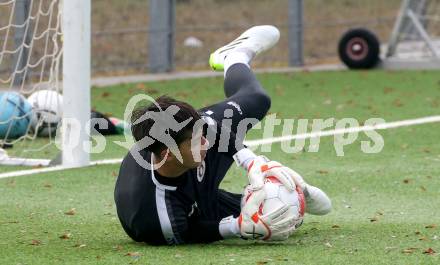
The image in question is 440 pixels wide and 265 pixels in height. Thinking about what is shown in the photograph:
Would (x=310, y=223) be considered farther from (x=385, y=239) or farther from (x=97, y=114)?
(x=97, y=114)

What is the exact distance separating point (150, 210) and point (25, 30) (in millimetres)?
4984

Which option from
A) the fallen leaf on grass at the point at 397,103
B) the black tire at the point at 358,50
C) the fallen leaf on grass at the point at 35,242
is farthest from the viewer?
the black tire at the point at 358,50

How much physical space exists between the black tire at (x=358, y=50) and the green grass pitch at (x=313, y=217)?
2793 millimetres

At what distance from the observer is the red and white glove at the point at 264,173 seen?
5.14 m

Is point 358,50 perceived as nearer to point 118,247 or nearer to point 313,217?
point 313,217

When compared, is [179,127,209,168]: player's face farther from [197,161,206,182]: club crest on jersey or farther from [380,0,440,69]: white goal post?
[380,0,440,69]: white goal post

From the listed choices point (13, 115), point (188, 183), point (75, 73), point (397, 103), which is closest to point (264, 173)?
point (188, 183)

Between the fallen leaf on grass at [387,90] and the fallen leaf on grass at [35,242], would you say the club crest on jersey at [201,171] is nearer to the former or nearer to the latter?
the fallen leaf on grass at [35,242]

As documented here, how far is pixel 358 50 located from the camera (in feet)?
45.9

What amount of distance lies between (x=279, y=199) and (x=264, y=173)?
0.52ft

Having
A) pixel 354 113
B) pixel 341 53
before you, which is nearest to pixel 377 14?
pixel 341 53

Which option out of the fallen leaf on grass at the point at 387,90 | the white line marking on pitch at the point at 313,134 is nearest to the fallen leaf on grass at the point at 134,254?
the white line marking on pitch at the point at 313,134

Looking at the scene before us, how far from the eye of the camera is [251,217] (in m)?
5.10

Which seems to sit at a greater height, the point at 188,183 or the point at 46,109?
the point at 188,183
